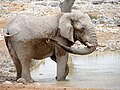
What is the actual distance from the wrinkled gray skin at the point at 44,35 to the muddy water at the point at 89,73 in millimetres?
697

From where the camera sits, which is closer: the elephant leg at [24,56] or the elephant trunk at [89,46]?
the elephant trunk at [89,46]

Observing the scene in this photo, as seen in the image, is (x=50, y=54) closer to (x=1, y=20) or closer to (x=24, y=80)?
(x=24, y=80)

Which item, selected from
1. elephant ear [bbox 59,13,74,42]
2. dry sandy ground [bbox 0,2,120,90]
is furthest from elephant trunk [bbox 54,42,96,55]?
dry sandy ground [bbox 0,2,120,90]

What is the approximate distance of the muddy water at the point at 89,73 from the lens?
38.9 ft

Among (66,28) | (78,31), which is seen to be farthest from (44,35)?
(78,31)

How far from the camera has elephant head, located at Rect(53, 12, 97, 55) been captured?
11672mm

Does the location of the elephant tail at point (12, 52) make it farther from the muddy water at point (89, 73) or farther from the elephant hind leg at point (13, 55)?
the muddy water at point (89, 73)

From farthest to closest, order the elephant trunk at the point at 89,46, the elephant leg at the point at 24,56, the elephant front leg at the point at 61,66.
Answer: the elephant front leg at the point at 61,66 < the elephant leg at the point at 24,56 < the elephant trunk at the point at 89,46

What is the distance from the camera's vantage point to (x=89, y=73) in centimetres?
1420

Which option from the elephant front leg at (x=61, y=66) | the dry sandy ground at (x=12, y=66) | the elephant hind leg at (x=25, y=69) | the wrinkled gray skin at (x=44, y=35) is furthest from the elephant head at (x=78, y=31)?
the dry sandy ground at (x=12, y=66)

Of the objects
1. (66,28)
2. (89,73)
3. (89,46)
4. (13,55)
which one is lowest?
(89,73)

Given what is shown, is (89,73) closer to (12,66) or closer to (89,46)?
(12,66)

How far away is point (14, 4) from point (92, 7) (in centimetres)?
633

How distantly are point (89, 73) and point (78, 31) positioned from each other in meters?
2.50
